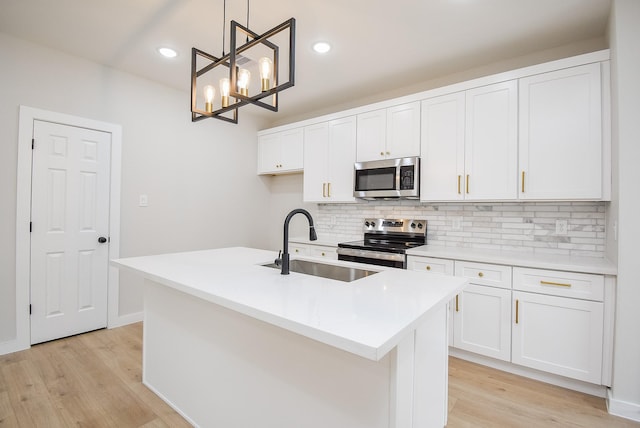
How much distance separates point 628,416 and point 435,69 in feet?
9.65

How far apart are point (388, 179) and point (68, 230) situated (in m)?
3.08

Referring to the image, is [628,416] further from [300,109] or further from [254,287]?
[300,109]

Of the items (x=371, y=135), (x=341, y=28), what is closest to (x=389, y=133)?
(x=371, y=135)

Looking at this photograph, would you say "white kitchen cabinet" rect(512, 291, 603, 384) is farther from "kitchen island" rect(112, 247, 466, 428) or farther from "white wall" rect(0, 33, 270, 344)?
"white wall" rect(0, 33, 270, 344)

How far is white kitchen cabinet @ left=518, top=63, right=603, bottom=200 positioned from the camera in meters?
2.22

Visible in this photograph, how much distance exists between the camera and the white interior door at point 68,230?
2.78 meters

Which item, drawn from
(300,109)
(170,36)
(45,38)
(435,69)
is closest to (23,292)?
(45,38)

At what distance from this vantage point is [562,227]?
2.58m

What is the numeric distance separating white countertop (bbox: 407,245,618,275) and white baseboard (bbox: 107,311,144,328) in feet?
9.56

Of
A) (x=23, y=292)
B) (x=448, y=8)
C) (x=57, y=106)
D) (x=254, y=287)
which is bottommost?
(x=23, y=292)

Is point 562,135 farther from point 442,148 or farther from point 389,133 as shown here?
point 389,133

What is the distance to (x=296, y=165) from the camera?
161 inches

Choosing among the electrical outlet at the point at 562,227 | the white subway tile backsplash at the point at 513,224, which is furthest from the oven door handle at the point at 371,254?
the electrical outlet at the point at 562,227

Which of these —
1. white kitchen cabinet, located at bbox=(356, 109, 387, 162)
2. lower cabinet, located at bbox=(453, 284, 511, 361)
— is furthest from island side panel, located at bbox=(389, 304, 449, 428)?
white kitchen cabinet, located at bbox=(356, 109, 387, 162)
